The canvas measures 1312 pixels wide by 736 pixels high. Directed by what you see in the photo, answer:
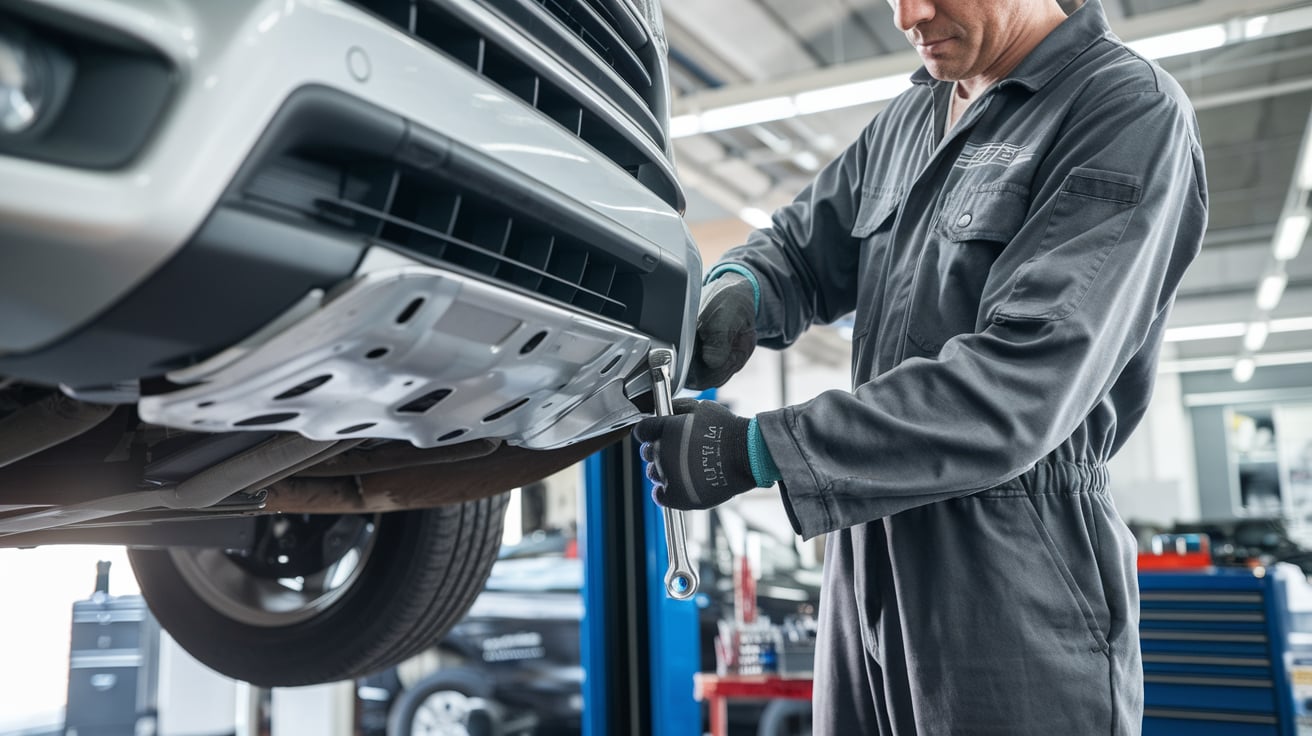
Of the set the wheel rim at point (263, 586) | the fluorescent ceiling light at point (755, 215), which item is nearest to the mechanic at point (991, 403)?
the wheel rim at point (263, 586)

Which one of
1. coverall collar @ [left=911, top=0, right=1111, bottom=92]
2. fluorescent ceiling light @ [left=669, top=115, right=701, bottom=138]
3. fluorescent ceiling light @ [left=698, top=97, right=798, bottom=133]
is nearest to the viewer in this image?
coverall collar @ [left=911, top=0, right=1111, bottom=92]

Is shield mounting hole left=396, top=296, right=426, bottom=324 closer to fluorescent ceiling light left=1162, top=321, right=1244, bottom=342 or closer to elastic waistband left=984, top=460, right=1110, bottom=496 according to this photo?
elastic waistband left=984, top=460, right=1110, bottom=496

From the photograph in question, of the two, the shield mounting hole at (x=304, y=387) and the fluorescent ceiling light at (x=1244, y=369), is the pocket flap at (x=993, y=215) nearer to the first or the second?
the shield mounting hole at (x=304, y=387)

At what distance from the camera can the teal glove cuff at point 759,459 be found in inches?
40.0

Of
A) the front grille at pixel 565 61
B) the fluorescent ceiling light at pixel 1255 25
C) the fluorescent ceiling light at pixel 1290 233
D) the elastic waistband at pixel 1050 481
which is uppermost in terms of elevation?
the fluorescent ceiling light at pixel 1290 233

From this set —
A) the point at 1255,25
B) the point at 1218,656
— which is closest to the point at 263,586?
the point at 1218,656

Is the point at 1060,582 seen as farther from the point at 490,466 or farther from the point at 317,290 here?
the point at 317,290

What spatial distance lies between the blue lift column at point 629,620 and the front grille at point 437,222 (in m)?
1.90

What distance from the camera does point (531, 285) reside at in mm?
822

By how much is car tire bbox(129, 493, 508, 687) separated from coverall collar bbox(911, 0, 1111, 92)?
1051mm

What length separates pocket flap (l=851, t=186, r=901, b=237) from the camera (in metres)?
1.36

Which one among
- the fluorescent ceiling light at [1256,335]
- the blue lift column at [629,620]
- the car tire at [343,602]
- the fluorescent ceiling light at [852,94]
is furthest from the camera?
the fluorescent ceiling light at [1256,335]

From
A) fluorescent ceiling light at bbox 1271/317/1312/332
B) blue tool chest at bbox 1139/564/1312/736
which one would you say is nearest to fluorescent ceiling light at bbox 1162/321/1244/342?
fluorescent ceiling light at bbox 1271/317/1312/332

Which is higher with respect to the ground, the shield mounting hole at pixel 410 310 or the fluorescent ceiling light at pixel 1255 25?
the fluorescent ceiling light at pixel 1255 25
